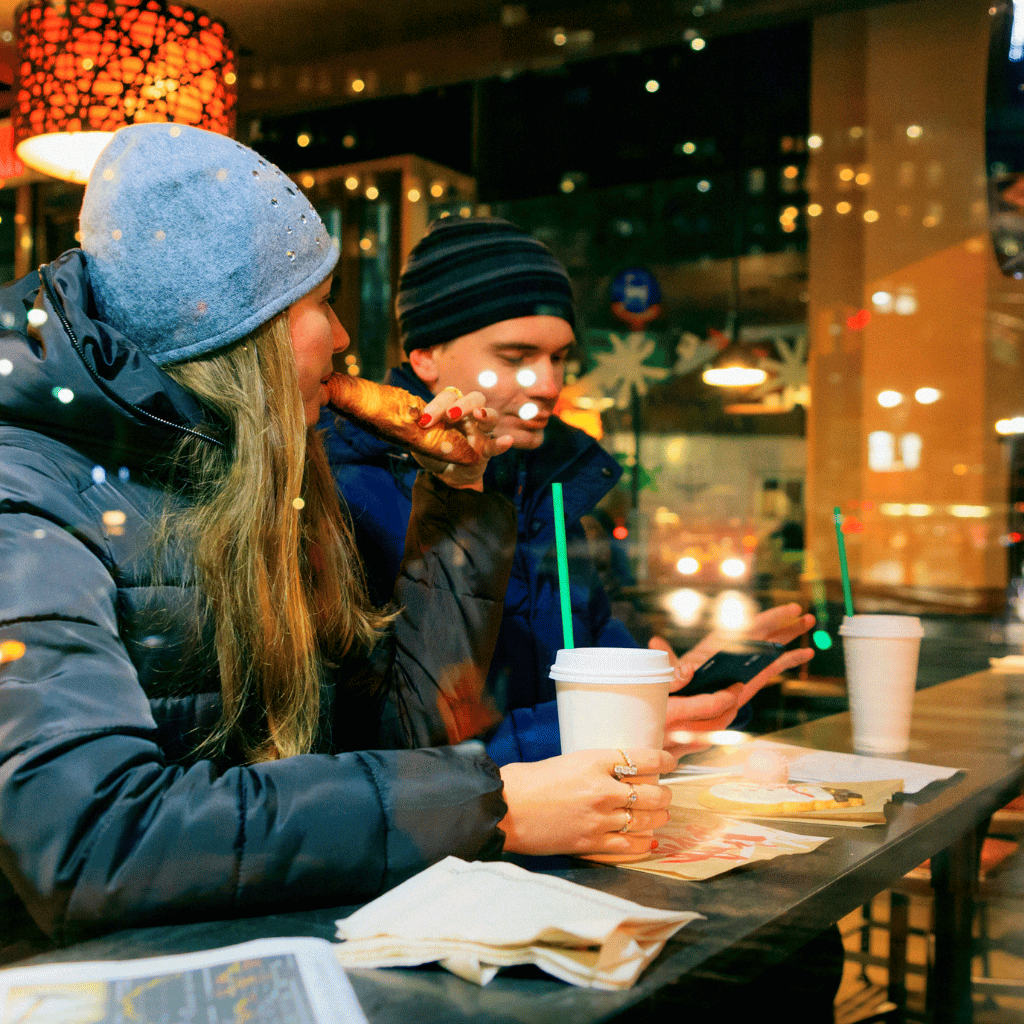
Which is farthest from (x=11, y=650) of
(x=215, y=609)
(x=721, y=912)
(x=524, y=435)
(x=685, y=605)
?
(x=685, y=605)

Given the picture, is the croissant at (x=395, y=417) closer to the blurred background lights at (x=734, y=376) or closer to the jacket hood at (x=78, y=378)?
the jacket hood at (x=78, y=378)

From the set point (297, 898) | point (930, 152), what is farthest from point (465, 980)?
point (930, 152)

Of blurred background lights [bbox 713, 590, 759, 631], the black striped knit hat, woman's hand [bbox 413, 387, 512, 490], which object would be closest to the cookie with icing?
woman's hand [bbox 413, 387, 512, 490]

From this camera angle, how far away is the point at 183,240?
35.2 inches

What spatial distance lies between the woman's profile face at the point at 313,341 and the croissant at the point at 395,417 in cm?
7

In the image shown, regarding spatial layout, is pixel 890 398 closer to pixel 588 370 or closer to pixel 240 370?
pixel 588 370

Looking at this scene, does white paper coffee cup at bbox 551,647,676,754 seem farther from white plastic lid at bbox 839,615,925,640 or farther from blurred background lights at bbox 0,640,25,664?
white plastic lid at bbox 839,615,925,640

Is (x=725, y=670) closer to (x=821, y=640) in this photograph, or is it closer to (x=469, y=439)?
(x=469, y=439)

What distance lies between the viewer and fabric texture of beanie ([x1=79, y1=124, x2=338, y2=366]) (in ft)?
2.93

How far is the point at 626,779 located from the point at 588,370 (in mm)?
3861

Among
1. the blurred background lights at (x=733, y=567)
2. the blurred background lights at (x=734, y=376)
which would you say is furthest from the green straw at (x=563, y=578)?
the blurred background lights at (x=734, y=376)

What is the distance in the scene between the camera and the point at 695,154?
420 centimetres

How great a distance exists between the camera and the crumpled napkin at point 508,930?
1.83 feet

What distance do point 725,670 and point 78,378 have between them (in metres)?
0.87
